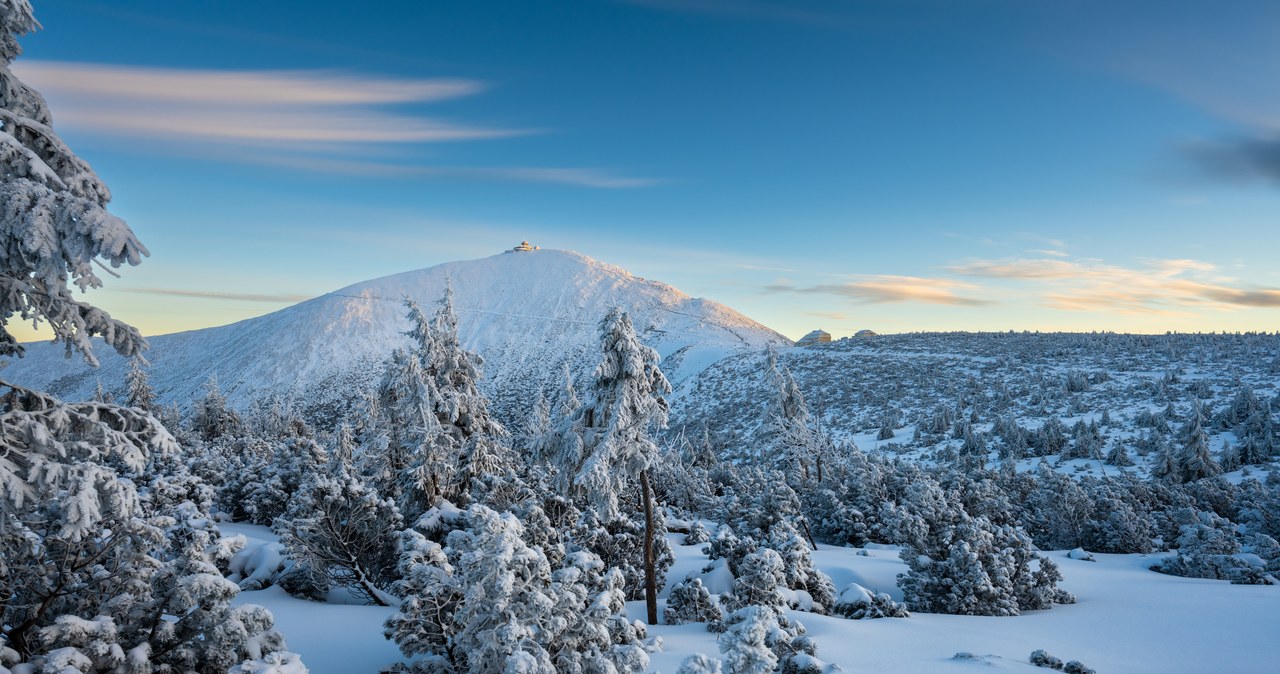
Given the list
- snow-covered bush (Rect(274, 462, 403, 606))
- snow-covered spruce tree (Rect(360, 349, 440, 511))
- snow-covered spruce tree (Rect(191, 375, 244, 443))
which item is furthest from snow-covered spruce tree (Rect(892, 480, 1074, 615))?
snow-covered spruce tree (Rect(191, 375, 244, 443))

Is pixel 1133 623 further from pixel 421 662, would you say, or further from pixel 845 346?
pixel 845 346

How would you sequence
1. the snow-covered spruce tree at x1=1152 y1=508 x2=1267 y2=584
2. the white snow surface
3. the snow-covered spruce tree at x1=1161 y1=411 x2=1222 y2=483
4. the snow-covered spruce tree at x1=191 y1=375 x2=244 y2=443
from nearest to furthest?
1. the white snow surface
2. the snow-covered spruce tree at x1=1152 y1=508 x2=1267 y2=584
3. the snow-covered spruce tree at x1=1161 y1=411 x2=1222 y2=483
4. the snow-covered spruce tree at x1=191 y1=375 x2=244 y2=443

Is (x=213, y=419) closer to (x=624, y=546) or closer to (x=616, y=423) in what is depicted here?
(x=624, y=546)

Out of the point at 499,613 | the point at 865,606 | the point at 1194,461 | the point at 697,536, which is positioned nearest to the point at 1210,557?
the point at 865,606

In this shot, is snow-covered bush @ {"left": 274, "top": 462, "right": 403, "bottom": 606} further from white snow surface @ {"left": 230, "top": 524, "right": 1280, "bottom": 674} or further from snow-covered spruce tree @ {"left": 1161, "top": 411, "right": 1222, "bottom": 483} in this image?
snow-covered spruce tree @ {"left": 1161, "top": 411, "right": 1222, "bottom": 483}

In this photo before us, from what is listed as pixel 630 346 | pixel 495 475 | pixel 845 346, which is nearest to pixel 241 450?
pixel 495 475

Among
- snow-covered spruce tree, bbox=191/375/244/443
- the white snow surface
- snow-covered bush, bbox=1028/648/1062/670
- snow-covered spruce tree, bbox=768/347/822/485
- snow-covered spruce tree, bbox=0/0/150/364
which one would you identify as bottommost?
snow-covered spruce tree, bbox=191/375/244/443
